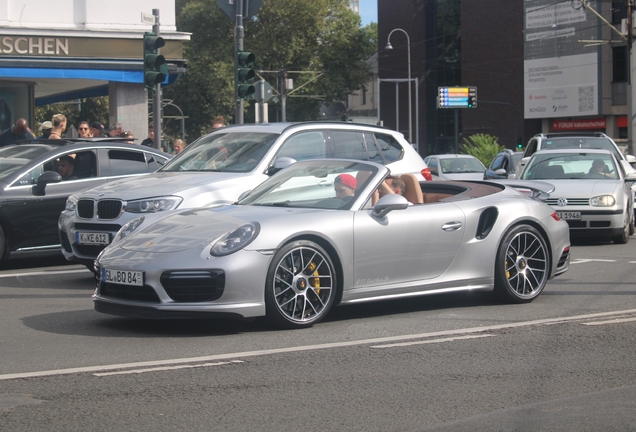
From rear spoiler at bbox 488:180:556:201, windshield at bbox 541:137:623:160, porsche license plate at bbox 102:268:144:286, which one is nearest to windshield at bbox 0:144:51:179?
porsche license plate at bbox 102:268:144:286

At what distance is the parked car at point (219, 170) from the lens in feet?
31.0

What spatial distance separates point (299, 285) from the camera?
22.8ft

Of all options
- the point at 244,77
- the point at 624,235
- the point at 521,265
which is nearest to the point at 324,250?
the point at 521,265

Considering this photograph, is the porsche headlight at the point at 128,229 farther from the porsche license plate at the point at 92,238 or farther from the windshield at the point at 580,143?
the windshield at the point at 580,143

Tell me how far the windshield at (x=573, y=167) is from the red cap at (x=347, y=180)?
882cm

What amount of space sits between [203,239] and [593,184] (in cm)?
990

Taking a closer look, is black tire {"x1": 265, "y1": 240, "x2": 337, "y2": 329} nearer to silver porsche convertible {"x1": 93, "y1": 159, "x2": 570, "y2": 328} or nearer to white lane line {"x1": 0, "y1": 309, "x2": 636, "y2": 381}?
silver porsche convertible {"x1": 93, "y1": 159, "x2": 570, "y2": 328}

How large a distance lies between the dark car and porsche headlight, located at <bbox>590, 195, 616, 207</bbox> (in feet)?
22.7

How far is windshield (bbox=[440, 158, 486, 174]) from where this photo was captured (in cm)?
2989

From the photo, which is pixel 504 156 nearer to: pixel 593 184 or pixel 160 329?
pixel 593 184

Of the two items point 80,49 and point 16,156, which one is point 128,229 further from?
point 80,49

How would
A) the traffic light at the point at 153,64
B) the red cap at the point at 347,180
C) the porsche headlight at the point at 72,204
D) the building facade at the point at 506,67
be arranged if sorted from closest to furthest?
the red cap at the point at 347,180 < the porsche headlight at the point at 72,204 < the traffic light at the point at 153,64 < the building facade at the point at 506,67

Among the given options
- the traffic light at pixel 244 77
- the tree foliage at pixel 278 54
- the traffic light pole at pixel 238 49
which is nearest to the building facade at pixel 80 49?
the traffic light pole at pixel 238 49

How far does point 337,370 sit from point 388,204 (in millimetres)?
2043
